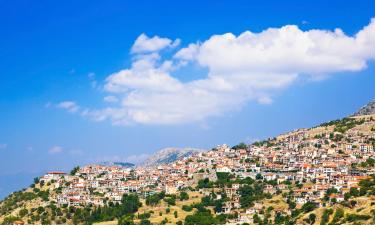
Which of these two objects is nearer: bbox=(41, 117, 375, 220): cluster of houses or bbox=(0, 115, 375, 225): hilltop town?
bbox=(0, 115, 375, 225): hilltop town

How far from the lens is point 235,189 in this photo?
478ft

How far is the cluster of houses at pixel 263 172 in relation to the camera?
14000 cm

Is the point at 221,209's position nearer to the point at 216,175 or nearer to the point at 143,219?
the point at 143,219

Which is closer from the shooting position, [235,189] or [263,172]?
[235,189]

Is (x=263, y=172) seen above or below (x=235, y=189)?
above

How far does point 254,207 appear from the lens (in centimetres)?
12744

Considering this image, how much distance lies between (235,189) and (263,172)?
21089 mm

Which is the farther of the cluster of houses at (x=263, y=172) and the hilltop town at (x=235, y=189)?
the cluster of houses at (x=263, y=172)

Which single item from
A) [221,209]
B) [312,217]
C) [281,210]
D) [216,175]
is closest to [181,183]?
[216,175]

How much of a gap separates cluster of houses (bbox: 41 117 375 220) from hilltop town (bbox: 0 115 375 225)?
0.29 metres

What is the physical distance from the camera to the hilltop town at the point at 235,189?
11925 centimetres

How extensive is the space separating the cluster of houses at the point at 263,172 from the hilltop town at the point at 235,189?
29 centimetres

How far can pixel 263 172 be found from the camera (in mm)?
164125

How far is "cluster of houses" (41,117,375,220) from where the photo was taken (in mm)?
140000
